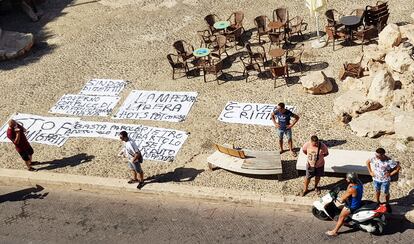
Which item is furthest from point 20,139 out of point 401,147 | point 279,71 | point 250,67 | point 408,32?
point 408,32

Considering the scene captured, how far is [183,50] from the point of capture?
18891 millimetres

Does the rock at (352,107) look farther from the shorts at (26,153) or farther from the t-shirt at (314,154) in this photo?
the shorts at (26,153)

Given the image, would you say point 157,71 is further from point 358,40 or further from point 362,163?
point 362,163

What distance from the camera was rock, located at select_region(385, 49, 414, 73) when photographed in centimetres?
1454

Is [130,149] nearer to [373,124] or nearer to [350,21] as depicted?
[373,124]

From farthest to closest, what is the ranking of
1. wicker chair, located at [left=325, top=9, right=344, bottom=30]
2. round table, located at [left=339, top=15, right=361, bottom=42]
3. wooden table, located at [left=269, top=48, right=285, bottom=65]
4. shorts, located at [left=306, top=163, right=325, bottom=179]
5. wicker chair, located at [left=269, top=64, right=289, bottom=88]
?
1. wicker chair, located at [left=325, top=9, right=344, bottom=30]
2. round table, located at [left=339, top=15, right=361, bottom=42]
3. wooden table, located at [left=269, top=48, right=285, bottom=65]
4. wicker chair, located at [left=269, top=64, right=289, bottom=88]
5. shorts, located at [left=306, top=163, right=325, bottom=179]

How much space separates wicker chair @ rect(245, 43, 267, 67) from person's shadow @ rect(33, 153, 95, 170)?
20.9ft

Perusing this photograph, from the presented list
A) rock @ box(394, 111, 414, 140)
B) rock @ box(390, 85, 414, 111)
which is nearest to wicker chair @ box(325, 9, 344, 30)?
rock @ box(390, 85, 414, 111)

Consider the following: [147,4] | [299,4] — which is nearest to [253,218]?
[299,4]

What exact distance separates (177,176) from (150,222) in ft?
5.30

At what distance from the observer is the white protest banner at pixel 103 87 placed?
58.6ft

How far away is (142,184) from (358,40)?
9.65 meters

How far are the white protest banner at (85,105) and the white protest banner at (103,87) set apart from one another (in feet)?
0.83

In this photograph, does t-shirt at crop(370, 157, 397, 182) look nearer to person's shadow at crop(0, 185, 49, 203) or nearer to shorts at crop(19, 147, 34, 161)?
person's shadow at crop(0, 185, 49, 203)
